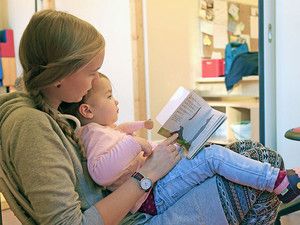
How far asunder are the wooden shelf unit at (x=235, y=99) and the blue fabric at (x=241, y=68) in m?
0.05

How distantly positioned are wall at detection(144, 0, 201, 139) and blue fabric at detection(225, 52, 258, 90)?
0.53 metres

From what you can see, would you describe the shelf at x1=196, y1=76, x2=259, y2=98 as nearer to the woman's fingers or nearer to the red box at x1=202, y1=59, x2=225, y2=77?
the red box at x1=202, y1=59, x2=225, y2=77

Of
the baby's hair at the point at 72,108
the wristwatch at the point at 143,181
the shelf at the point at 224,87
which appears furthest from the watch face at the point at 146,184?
the shelf at the point at 224,87

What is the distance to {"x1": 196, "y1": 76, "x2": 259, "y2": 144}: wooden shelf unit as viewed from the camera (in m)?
2.75

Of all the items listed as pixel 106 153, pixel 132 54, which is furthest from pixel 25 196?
pixel 132 54

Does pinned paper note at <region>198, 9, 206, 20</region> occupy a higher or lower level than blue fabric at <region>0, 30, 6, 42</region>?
higher

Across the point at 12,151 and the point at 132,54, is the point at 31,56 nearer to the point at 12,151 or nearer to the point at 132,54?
the point at 12,151

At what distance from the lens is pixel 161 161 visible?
983 mm

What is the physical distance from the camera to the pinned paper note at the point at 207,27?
3.63m

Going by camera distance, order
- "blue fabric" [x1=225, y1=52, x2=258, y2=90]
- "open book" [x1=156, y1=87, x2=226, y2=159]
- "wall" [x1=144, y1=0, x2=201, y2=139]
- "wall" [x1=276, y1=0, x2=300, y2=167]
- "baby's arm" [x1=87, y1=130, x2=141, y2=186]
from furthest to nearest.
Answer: "wall" [x1=144, y1=0, x2=201, y2=139], "blue fabric" [x1=225, y1=52, x2=258, y2=90], "wall" [x1=276, y1=0, x2=300, y2=167], "open book" [x1=156, y1=87, x2=226, y2=159], "baby's arm" [x1=87, y1=130, x2=141, y2=186]

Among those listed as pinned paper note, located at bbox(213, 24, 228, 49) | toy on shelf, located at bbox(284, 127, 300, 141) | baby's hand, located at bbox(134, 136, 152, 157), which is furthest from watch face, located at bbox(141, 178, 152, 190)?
pinned paper note, located at bbox(213, 24, 228, 49)

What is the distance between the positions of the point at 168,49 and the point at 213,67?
0.51m

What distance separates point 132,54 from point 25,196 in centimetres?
233

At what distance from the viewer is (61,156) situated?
2.62 ft
